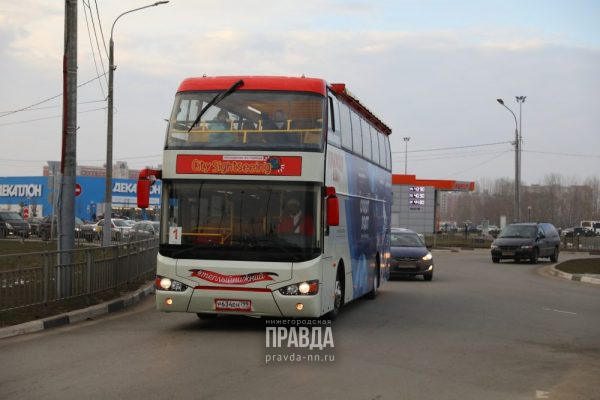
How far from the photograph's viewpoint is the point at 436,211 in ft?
221

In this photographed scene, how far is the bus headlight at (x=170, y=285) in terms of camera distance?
12.2 meters

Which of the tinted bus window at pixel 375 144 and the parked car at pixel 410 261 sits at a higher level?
the tinted bus window at pixel 375 144

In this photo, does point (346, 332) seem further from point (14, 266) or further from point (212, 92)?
point (14, 266)

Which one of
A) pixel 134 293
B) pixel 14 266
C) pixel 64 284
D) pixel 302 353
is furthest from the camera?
pixel 134 293

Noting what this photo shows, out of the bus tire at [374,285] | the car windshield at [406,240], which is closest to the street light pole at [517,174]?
the car windshield at [406,240]

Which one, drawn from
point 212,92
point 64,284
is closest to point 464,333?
point 212,92

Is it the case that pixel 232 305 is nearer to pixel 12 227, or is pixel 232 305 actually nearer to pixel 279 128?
pixel 279 128

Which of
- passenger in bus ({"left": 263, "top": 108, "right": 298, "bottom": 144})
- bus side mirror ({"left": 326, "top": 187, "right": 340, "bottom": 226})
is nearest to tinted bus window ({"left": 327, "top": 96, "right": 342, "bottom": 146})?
passenger in bus ({"left": 263, "top": 108, "right": 298, "bottom": 144})

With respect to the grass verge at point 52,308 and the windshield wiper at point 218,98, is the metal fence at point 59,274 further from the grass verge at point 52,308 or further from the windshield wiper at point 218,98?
the windshield wiper at point 218,98

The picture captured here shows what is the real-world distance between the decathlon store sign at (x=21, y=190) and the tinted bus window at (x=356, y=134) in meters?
76.4

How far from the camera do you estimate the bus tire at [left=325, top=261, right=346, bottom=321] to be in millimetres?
13827

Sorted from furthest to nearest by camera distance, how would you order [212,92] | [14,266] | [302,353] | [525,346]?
1. [14,266]
2. [212,92]
3. [525,346]
4. [302,353]

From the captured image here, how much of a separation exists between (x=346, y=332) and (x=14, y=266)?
17.6 ft

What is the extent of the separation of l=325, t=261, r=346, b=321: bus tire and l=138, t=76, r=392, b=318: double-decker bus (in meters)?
0.92
